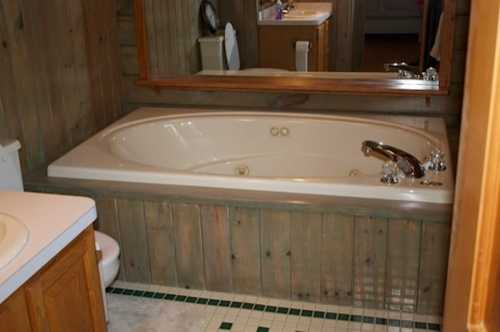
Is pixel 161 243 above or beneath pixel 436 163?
beneath

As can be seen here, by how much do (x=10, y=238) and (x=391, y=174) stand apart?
153 centimetres

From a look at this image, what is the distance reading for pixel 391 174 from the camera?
2.41 meters

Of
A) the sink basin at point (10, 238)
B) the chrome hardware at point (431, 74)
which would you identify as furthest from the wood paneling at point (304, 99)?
the sink basin at point (10, 238)

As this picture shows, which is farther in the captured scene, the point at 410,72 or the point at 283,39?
the point at 283,39

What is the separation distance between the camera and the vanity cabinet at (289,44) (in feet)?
11.7

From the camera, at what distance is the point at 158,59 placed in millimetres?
3578

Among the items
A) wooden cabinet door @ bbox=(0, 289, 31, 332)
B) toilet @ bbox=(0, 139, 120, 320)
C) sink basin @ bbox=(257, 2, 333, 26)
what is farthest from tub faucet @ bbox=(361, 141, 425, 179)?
wooden cabinet door @ bbox=(0, 289, 31, 332)

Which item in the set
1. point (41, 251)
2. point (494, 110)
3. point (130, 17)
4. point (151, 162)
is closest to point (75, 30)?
point (130, 17)

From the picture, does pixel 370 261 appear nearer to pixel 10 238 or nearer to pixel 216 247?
pixel 216 247

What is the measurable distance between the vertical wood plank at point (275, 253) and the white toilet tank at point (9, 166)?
1.02 meters

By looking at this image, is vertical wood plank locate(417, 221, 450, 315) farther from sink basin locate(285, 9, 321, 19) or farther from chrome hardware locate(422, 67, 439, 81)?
sink basin locate(285, 9, 321, 19)

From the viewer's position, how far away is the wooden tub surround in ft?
7.49

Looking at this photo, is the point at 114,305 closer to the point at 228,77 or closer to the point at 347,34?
the point at 228,77

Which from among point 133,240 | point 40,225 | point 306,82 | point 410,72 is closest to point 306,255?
point 133,240
